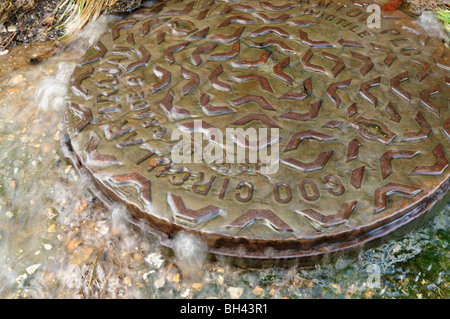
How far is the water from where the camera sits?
6.43 ft

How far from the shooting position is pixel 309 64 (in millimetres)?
2486

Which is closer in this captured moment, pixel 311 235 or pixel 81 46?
pixel 311 235

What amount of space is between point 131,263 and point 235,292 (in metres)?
0.51

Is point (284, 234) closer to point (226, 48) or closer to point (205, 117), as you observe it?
point (205, 117)

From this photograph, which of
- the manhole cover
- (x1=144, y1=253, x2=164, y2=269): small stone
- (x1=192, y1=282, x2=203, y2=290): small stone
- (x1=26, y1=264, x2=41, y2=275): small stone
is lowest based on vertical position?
(x1=192, y1=282, x2=203, y2=290): small stone

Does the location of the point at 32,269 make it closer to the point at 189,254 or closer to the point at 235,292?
the point at 189,254

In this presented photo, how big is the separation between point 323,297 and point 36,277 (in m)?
1.33

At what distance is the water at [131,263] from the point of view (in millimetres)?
1959

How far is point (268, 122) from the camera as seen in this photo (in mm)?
2221

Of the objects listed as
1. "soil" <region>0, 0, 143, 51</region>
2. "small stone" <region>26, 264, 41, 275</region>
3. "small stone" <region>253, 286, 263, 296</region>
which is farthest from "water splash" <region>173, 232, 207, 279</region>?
"soil" <region>0, 0, 143, 51</region>

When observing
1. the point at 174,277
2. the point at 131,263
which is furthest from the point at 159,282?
the point at 131,263

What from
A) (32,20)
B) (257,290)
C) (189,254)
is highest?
(32,20)

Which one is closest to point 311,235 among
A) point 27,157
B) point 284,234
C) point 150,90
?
point 284,234

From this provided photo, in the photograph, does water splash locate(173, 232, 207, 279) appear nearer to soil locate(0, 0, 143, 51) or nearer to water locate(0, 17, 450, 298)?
water locate(0, 17, 450, 298)
